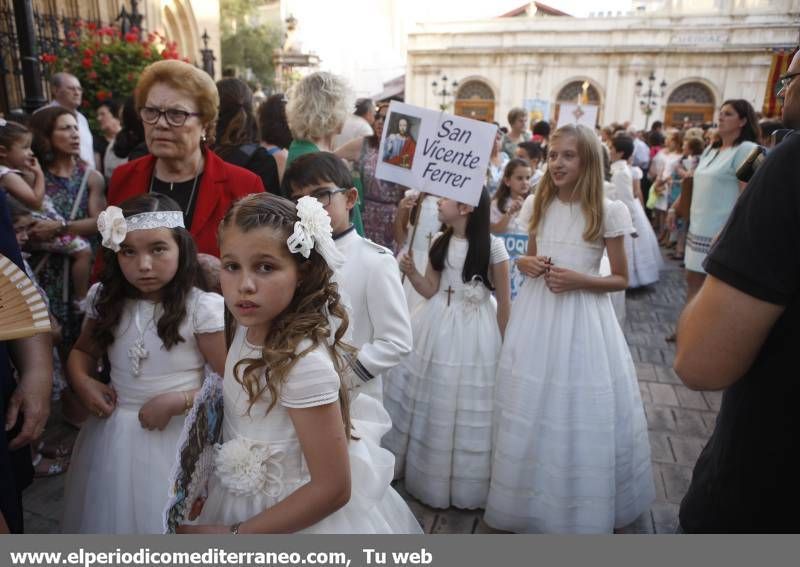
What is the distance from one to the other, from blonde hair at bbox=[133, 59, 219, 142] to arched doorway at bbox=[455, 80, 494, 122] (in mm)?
40563

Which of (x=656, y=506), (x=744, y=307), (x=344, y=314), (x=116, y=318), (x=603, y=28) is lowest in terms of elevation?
(x=656, y=506)

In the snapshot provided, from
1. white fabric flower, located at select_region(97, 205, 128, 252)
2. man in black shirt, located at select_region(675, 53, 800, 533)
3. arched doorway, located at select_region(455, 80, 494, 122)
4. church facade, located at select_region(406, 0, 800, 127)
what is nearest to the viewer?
man in black shirt, located at select_region(675, 53, 800, 533)

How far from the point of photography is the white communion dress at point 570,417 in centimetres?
284

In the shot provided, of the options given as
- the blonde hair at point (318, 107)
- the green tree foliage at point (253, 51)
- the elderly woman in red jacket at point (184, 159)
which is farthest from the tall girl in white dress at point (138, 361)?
the green tree foliage at point (253, 51)

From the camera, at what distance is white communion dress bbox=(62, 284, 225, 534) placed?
2.05 m

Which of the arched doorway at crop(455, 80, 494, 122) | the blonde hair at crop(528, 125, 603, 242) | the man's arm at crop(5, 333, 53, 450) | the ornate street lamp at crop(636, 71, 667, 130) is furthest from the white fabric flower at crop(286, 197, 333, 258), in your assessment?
the arched doorway at crop(455, 80, 494, 122)

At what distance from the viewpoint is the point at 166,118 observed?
7.95 ft

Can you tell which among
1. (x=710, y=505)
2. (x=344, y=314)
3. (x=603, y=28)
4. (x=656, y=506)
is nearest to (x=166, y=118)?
(x=344, y=314)

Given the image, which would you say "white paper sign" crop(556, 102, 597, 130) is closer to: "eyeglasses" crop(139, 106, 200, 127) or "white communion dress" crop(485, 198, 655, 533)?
"white communion dress" crop(485, 198, 655, 533)

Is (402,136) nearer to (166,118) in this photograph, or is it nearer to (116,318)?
(166,118)

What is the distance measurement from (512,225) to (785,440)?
4.26 meters

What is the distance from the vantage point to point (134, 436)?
6.88 ft

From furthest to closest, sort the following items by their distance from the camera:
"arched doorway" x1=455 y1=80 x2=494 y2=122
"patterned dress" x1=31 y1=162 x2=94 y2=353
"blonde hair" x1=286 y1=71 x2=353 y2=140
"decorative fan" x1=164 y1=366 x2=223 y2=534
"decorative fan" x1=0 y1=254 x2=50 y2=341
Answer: "arched doorway" x1=455 y1=80 x2=494 y2=122, "patterned dress" x1=31 y1=162 x2=94 y2=353, "blonde hair" x1=286 y1=71 x2=353 y2=140, "decorative fan" x1=0 y1=254 x2=50 y2=341, "decorative fan" x1=164 y1=366 x2=223 y2=534

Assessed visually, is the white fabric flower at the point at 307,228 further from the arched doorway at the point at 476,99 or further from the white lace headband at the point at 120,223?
the arched doorway at the point at 476,99
